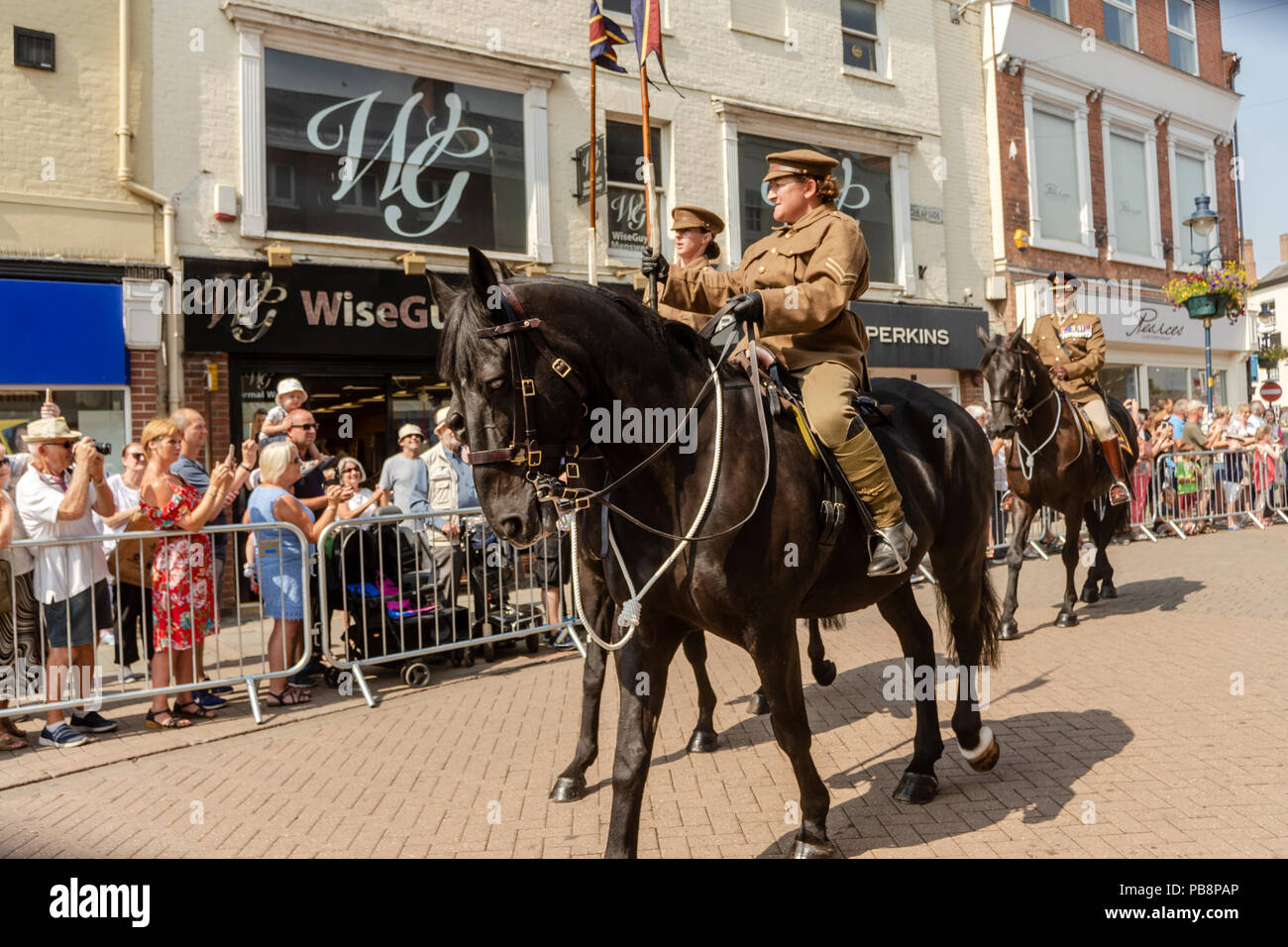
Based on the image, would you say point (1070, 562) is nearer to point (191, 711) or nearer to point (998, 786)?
point (998, 786)

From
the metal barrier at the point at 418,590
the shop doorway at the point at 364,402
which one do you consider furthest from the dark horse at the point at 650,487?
the shop doorway at the point at 364,402

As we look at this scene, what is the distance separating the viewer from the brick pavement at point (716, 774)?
3932 millimetres

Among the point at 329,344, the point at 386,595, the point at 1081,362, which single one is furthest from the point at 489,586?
the point at 1081,362

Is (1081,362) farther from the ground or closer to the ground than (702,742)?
farther from the ground

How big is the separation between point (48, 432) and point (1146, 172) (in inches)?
898

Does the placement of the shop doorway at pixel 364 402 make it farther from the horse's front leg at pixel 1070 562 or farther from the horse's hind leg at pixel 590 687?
the horse's front leg at pixel 1070 562

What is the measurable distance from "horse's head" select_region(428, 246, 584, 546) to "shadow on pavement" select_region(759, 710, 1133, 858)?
1958mm

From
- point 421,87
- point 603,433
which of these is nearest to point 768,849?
point 603,433

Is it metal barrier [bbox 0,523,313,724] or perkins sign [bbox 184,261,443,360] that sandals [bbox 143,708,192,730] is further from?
perkins sign [bbox 184,261,443,360]

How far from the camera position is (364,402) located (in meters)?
11.8

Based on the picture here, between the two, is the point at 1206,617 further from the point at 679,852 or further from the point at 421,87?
the point at 421,87

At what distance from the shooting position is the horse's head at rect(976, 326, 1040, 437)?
8.62 m

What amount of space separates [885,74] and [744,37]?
3.43m

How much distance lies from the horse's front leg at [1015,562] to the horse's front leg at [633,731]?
4863 millimetres
